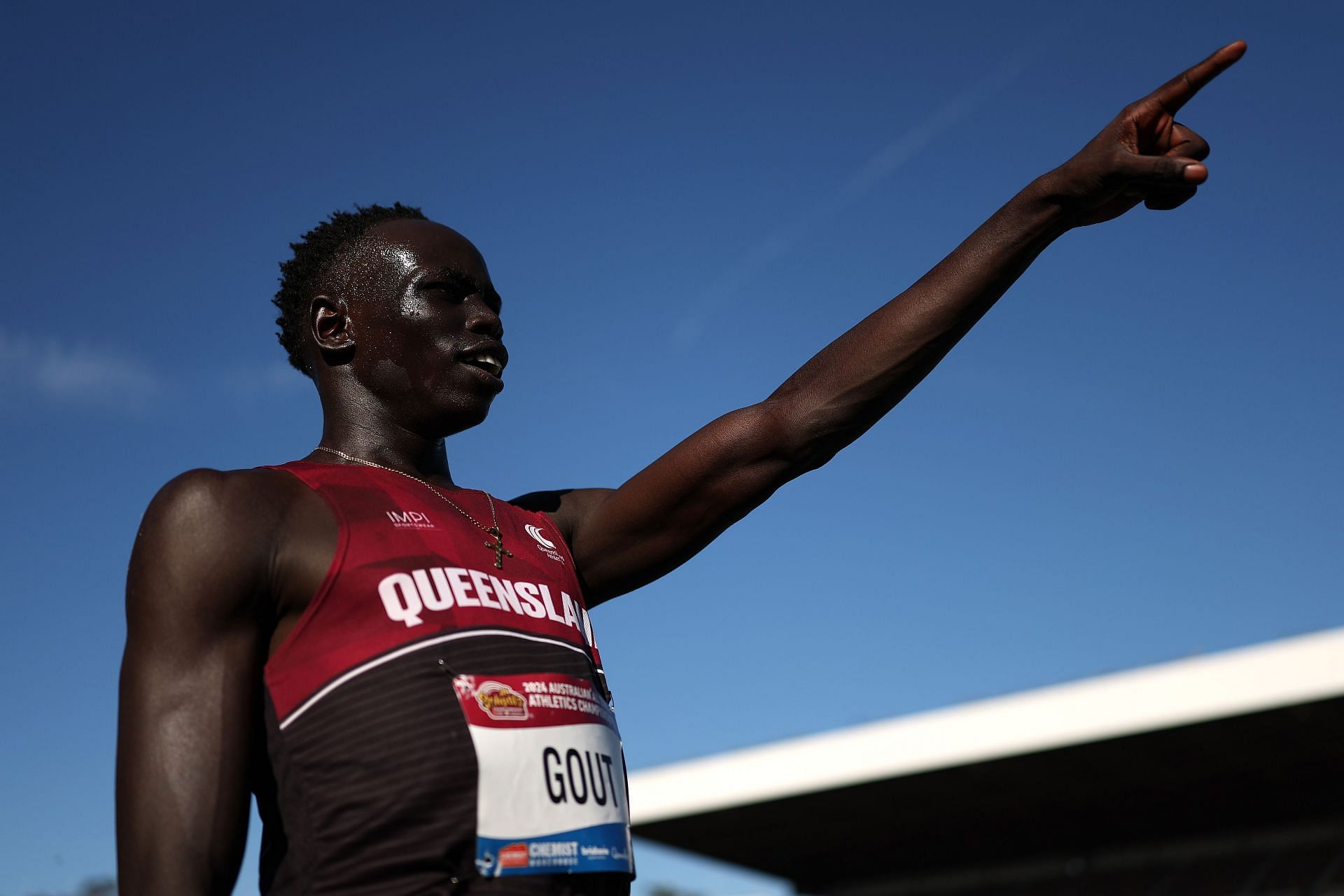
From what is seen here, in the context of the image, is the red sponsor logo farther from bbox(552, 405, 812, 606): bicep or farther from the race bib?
bbox(552, 405, 812, 606): bicep

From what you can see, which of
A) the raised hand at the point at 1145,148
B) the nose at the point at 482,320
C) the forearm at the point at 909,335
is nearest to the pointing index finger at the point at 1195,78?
the raised hand at the point at 1145,148

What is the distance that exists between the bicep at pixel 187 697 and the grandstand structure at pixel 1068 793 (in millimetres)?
13895

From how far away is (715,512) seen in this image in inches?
106

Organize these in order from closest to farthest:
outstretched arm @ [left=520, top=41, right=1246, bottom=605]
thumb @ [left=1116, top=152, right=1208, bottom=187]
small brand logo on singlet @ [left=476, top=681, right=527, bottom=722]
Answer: small brand logo on singlet @ [left=476, top=681, right=527, bottom=722] < thumb @ [left=1116, top=152, right=1208, bottom=187] < outstretched arm @ [left=520, top=41, right=1246, bottom=605]

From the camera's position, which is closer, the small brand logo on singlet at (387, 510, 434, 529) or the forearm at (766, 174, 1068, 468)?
the small brand logo on singlet at (387, 510, 434, 529)

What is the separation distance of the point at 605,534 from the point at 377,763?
0.89 metres

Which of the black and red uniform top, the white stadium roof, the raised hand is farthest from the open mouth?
the white stadium roof

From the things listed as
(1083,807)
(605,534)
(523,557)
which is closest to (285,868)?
(523,557)

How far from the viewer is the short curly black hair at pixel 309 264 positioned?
8.85 ft

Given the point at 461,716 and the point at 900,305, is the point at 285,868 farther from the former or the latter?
the point at 900,305

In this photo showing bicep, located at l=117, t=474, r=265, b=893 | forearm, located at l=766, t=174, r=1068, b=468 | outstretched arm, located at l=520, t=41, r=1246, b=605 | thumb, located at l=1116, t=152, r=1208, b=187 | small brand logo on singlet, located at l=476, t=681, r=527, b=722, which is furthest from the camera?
forearm, located at l=766, t=174, r=1068, b=468

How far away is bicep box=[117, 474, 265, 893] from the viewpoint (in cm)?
189

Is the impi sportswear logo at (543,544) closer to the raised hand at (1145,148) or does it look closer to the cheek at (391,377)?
the cheek at (391,377)

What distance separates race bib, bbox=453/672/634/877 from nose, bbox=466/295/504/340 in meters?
0.72
